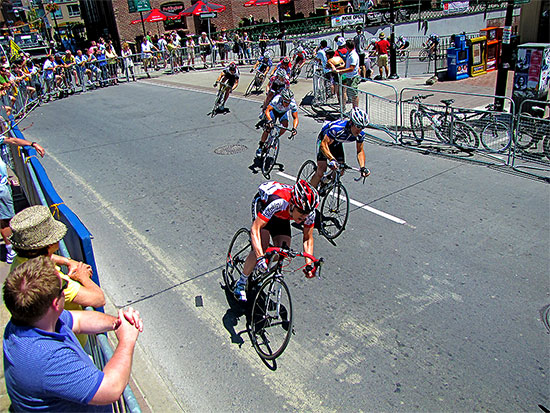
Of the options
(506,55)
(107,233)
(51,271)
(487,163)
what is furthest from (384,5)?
(51,271)

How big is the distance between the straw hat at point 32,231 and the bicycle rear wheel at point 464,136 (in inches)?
366

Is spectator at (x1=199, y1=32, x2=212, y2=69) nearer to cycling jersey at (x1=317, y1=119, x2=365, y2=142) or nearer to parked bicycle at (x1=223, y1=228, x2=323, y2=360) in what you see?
cycling jersey at (x1=317, y1=119, x2=365, y2=142)

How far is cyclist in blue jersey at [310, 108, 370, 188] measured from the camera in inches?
263

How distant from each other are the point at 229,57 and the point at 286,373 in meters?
28.0

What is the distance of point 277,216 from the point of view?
4.79 metres

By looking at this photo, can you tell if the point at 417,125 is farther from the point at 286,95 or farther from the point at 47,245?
the point at 47,245

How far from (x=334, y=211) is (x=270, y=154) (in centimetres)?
337

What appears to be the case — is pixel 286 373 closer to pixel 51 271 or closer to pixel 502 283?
pixel 51 271

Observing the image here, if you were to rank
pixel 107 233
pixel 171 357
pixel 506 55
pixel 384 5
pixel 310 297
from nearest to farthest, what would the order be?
pixel 171 357
pixel 310 297
pixel 107 233
pixel 506 55
pixel 384 5

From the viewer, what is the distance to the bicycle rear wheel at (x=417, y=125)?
440 inches

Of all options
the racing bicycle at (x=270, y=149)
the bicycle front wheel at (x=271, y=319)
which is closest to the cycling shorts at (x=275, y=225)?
the bicycle front wheel at (x=271, y=319)

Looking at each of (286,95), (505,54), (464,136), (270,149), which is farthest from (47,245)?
(505,54)

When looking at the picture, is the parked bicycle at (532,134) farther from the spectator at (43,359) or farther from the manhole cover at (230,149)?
the spectator at (43,359)

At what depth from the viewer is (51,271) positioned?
7.84 feet
